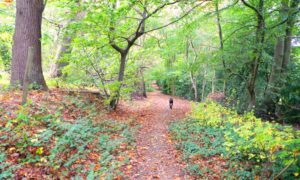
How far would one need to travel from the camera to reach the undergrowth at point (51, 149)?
154 inches

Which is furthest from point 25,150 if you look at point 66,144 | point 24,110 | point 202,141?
point 202,141

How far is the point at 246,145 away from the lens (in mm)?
4238

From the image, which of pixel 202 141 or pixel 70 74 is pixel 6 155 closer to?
pixel 202 141

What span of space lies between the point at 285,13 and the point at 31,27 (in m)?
9.66

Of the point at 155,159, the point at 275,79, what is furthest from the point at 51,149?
the point at 275,79

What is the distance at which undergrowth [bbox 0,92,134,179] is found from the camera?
390 centimetres

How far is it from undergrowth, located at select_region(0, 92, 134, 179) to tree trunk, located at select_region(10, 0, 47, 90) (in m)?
2.22

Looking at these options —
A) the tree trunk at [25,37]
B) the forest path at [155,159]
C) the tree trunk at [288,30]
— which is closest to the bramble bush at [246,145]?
the forest path at [155,159]

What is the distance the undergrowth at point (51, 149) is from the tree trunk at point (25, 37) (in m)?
2.22

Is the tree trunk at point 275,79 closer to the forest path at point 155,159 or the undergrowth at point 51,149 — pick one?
the forest path at point 155,159

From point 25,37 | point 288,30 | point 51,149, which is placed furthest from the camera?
point 288,30

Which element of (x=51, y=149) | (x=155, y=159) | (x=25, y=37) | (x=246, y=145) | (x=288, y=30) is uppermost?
(x=288, y=30)

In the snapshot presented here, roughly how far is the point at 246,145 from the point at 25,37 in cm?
812

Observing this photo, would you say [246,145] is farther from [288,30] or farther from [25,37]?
[25,37]
